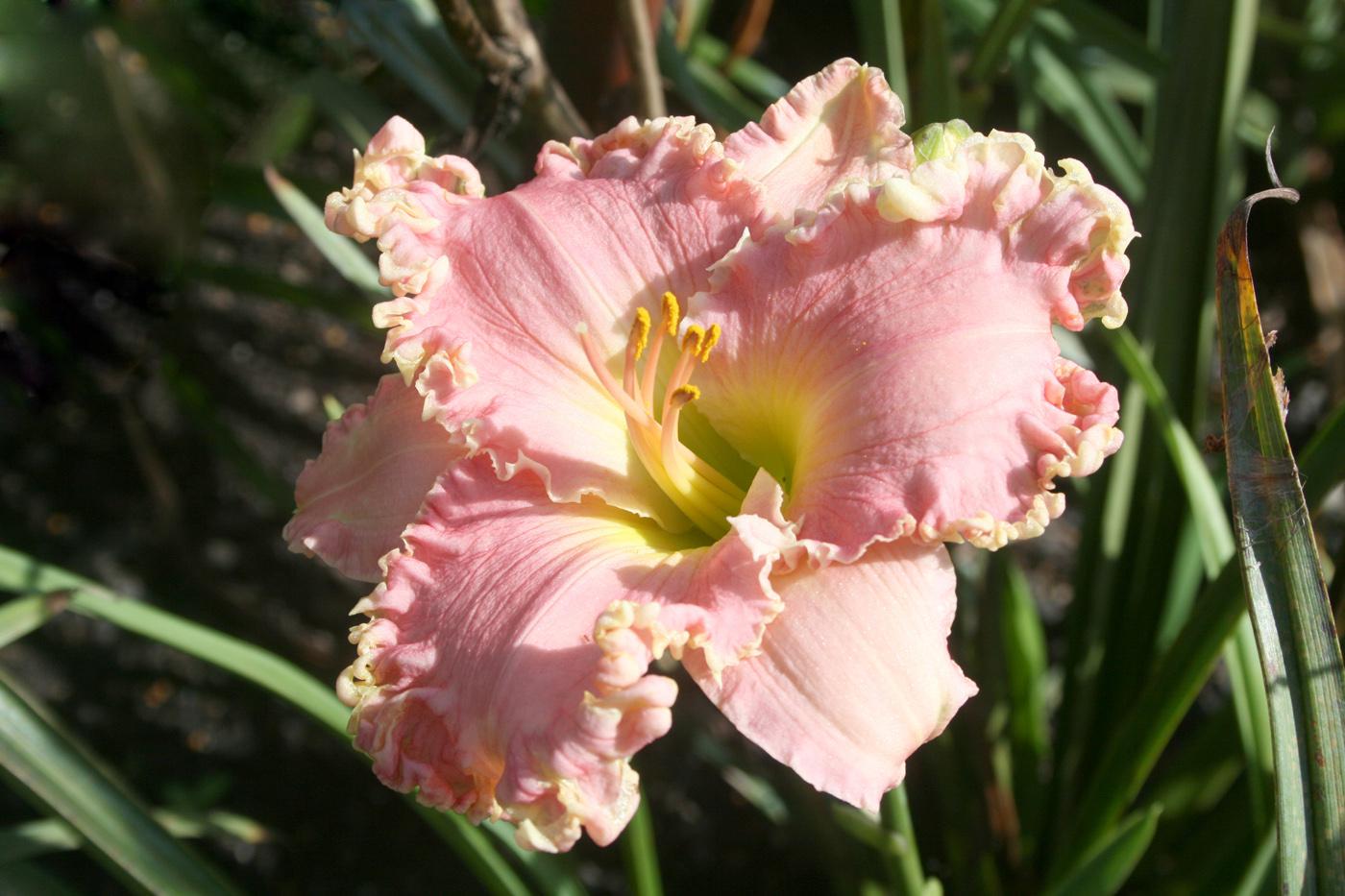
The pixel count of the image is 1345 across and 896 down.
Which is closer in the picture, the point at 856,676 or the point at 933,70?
the point at 856,676

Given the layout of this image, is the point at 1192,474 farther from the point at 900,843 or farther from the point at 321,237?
the point at 321,237

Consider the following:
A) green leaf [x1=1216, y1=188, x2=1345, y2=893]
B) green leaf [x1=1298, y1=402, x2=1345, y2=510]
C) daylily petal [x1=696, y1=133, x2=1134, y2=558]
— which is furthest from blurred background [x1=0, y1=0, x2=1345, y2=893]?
daylily petal [x1=696, y1=133, x2=1134, y2=558]

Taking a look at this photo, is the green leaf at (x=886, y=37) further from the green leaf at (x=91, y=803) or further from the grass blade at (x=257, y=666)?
the green leaf at (x=91, y=803)

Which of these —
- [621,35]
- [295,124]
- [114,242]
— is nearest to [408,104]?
[295,124]

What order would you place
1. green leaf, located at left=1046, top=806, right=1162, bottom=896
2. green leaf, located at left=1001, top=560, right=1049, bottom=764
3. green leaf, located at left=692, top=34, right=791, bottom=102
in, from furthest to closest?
green leaf, located at left=692, top=34, right=791, bottom=102 → green leaf, located at left=1001, top=560, right=1049, bottom=764 → green leaf, located at left=1046, top=806, right=1162, bottom=896

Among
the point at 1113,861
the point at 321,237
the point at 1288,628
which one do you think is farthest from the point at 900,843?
the point at 321,237

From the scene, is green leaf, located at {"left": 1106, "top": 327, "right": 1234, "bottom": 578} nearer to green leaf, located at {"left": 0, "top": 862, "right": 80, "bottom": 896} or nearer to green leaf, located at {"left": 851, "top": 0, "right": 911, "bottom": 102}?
green leaf, located at {"left": 851, "top": 0, "right": 911, "bottom": 102}
